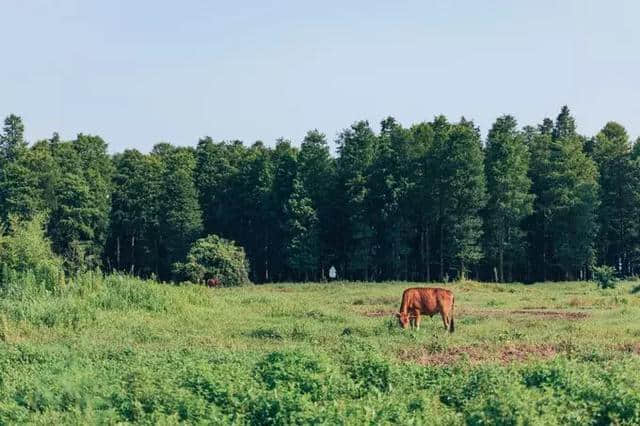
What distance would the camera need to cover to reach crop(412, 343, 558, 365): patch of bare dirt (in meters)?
17.4

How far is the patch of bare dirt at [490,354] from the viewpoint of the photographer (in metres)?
17.4

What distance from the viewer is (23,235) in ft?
140

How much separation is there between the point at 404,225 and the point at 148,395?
48.1 m

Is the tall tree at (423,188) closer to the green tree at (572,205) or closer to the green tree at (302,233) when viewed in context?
the green tree at (302,233)

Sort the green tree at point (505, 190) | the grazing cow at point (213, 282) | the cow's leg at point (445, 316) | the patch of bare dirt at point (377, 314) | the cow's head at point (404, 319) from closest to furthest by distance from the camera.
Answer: the cow's head at point (404, 319) → the cow's leg at point (445, 316) → the patch of bare dirt at point (377, 314) → the grazing cow at point (213, 282) → the green tree at point (505, 190)

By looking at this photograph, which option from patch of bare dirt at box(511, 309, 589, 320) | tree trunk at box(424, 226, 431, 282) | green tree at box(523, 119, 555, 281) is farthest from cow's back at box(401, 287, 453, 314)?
green tree at box(523, 119, 555, 281)

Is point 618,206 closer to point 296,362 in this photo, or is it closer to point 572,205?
point 572,205

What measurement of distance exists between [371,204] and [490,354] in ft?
143

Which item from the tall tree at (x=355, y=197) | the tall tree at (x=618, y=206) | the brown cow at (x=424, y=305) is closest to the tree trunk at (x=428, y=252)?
the tall tree at (x=355, y=197)

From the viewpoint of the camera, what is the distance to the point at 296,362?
14375 mm

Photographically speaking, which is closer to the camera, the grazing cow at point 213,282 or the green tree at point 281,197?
the grazing cow at point 213,282

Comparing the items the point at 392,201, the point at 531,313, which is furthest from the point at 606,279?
the point at 392,201

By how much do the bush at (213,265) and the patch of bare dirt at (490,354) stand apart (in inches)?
1545

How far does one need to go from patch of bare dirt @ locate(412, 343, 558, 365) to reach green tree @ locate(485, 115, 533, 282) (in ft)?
128
